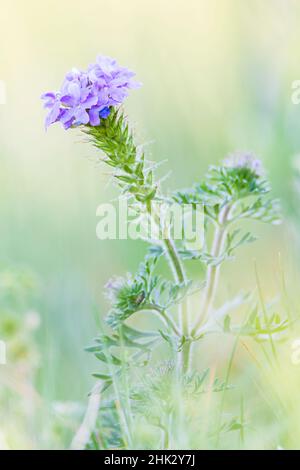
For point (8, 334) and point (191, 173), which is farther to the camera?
point (191, 173)

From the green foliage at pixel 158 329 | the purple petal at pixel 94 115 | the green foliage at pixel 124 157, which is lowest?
the green foliage at pixel 158 329

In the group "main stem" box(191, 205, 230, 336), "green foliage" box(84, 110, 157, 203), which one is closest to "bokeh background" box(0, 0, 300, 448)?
"main stem" box(191, 205, 230, 336)

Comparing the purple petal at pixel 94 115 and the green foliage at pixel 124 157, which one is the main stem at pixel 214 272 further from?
the purple petal at pixel 94 115

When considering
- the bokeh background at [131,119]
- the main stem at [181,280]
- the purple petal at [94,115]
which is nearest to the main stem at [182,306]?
the main stem at [181,280]

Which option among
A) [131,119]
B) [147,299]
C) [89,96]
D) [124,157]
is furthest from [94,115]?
[131,119]

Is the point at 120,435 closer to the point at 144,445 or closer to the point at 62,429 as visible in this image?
the point at 144,445
